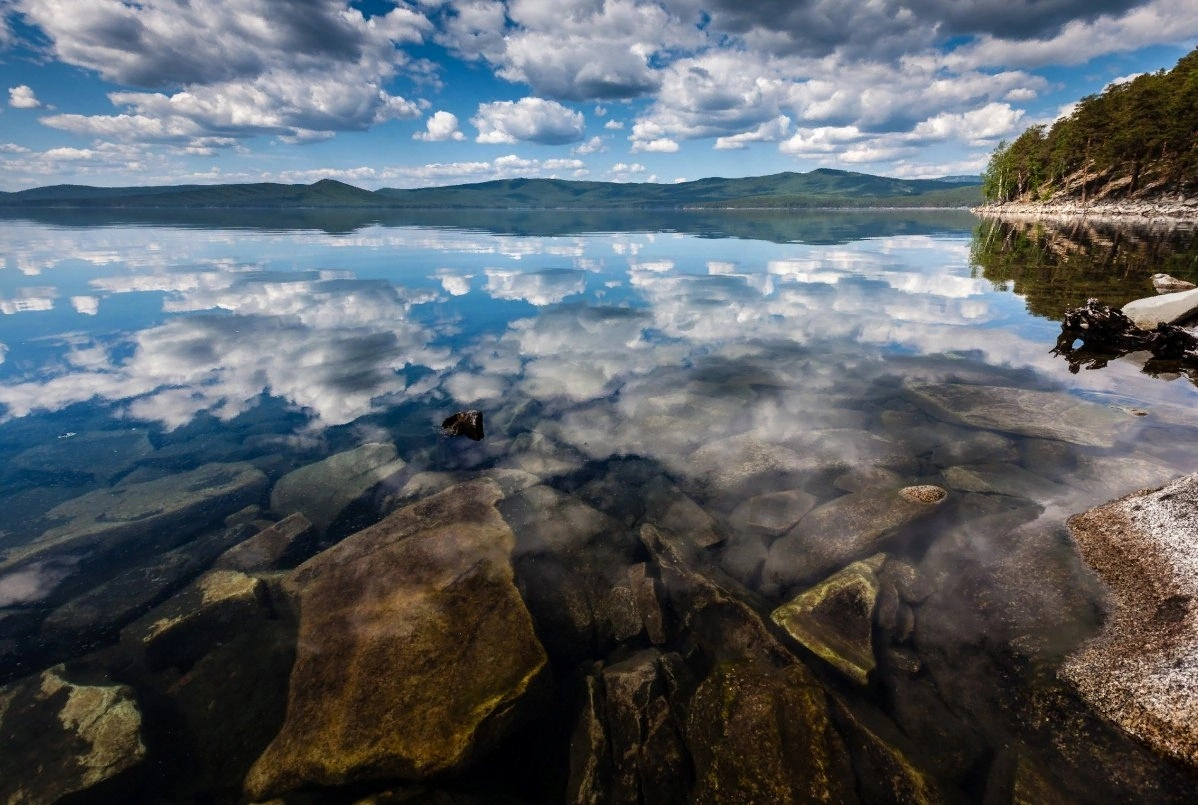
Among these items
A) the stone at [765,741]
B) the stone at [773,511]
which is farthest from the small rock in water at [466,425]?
the stone at [765,741]

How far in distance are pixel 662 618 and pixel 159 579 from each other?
10.3 m

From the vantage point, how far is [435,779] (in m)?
6.88

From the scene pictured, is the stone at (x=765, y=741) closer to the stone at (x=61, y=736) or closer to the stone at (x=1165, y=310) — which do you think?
the stone at (x=61, y=736)

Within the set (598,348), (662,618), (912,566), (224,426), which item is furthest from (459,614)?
(598,348)

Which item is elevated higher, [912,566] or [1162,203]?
[1162,203]

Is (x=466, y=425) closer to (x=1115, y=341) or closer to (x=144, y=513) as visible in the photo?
(x=144, y=513)

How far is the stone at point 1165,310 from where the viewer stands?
78.0 feet

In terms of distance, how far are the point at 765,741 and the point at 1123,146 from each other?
161 m

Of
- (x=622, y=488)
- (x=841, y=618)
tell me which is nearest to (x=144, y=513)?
(x=622, y=488)

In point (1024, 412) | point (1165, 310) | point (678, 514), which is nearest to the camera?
point (678, 514)

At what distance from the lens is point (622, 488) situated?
13719 mm

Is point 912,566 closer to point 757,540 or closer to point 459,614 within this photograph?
point 757,540

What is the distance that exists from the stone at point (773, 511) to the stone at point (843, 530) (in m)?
0.25

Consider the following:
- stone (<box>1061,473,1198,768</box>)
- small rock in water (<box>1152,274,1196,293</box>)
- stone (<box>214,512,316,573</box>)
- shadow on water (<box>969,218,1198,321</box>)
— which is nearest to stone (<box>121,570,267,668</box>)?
stone (<box>214,512,316,573</box>)
